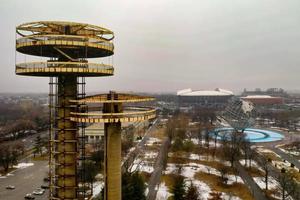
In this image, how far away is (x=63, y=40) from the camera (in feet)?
43.2

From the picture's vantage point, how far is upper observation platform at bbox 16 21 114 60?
519 inches

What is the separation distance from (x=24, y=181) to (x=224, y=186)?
78.4 ft

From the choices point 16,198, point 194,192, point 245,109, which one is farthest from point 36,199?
point 245,109

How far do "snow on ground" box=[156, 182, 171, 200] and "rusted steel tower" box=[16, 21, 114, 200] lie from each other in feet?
48.4

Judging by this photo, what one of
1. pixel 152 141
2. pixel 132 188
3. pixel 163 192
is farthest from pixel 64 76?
pixel 152 141

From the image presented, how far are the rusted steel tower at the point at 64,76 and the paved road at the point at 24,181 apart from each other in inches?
654

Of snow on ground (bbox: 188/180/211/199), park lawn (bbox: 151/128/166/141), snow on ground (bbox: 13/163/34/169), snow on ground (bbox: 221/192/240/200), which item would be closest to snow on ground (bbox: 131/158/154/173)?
snow on ground (bbox: 188/180/211/199)

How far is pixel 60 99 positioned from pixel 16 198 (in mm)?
19638

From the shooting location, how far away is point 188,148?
46.2 m

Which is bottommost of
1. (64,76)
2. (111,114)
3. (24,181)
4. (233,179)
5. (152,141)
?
(24,181)

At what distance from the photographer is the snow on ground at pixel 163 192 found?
27.6 m

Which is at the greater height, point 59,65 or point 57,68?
point 59,65

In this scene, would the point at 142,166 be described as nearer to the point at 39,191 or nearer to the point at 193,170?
the point at 193,170

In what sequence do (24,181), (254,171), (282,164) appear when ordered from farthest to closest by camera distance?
(282,164) < (254,171) < (24,181)
